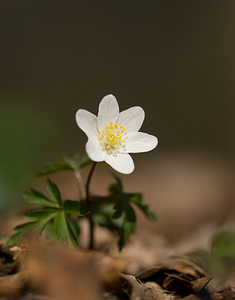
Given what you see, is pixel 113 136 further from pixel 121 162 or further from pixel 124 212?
pixel 124 212

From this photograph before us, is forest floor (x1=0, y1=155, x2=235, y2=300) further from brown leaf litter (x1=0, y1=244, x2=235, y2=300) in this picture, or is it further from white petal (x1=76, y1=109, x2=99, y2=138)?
white petal (x1=76, y1=109, x2=99, y2=138)

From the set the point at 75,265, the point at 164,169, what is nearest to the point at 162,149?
the point at 164,169

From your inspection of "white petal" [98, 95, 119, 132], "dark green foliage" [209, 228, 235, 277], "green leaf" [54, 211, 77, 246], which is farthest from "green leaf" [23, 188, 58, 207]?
"dark green foliage" [209, 228, 235, 277]

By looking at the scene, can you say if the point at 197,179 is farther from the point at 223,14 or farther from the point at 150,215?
the point at 223,14

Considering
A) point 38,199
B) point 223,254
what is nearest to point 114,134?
point 38,199

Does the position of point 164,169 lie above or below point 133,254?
above

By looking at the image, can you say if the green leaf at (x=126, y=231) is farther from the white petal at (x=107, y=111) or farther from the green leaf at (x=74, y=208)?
the white petal at (x=107, y=111)

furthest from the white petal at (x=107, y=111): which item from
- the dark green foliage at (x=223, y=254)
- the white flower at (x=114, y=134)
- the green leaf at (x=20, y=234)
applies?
the dark green foliage at (x=223, y=254)
